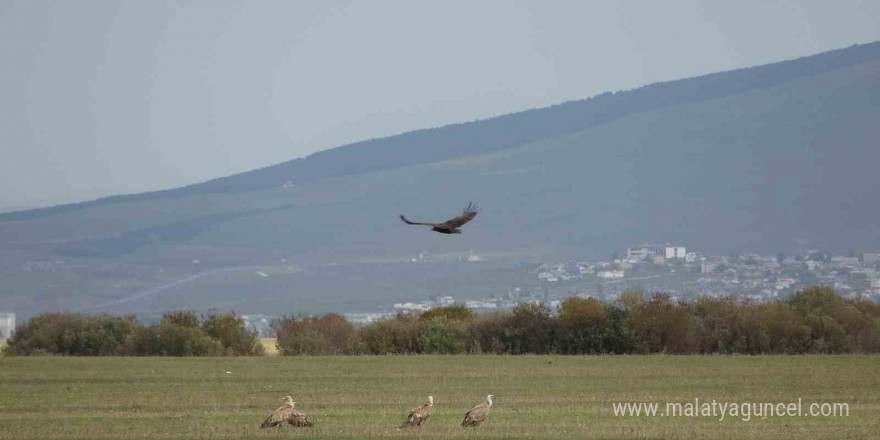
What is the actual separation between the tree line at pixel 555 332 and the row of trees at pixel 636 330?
0.10 ft

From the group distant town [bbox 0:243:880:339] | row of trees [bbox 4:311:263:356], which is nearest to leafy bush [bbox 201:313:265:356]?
row of trees [bbox 4:311:263:356]

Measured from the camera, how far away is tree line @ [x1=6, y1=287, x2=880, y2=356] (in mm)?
43281

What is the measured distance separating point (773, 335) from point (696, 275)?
493ft

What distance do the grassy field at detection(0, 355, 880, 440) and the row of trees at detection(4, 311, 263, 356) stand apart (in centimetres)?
408

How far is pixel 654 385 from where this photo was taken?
97.4ft

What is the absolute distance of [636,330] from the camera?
142 feet

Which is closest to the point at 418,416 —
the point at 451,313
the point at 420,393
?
the point at 420,393

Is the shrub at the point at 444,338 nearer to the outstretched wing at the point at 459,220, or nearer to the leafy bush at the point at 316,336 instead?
the leafy bush at the point at 316,336

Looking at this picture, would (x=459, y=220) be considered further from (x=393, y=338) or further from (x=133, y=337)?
(x=133, y=337)

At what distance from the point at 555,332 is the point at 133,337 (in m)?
13.4

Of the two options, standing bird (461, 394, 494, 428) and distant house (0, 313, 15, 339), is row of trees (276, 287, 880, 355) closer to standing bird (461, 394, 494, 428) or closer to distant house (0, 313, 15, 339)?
standing bird (461, 394, 494, 428)

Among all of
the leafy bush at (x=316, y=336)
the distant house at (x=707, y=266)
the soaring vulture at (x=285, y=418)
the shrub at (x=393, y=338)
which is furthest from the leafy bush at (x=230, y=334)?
the distant house at (x=707, y=266)

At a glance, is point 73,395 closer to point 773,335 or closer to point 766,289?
point 773,335

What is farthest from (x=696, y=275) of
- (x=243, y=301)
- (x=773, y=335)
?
(x=773, y=335)
